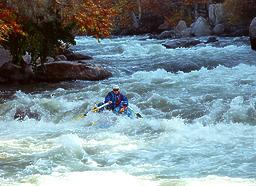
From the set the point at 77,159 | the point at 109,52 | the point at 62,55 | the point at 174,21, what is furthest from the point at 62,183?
the point at 174,21

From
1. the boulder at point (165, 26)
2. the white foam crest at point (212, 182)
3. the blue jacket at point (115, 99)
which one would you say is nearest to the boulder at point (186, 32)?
the boulder at point (165, 26)

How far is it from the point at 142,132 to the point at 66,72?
24.0ft

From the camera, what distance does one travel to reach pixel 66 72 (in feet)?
55.4

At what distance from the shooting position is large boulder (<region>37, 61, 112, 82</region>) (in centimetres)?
1672

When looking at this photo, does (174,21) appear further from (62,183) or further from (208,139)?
(62,183)

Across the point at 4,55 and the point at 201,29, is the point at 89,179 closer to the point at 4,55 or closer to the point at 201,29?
the point at 4,55

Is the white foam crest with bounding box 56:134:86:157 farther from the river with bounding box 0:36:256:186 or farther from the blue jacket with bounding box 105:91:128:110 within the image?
the blue jacket with bounding box 105:91:128:110

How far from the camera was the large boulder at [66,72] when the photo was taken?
54.9 ft

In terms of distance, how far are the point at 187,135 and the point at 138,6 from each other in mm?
40544

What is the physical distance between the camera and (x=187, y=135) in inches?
380

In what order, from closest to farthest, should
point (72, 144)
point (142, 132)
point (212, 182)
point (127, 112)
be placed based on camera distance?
point (212, 182), point (72, 144), point (142, 132), point (127, 112)

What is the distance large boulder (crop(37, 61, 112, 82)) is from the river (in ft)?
1.93

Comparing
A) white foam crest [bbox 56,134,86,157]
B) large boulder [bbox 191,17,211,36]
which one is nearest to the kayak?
white foam crest [bbox 56,134,86,157]

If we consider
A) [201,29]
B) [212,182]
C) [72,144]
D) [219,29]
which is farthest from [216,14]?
[212,182]
